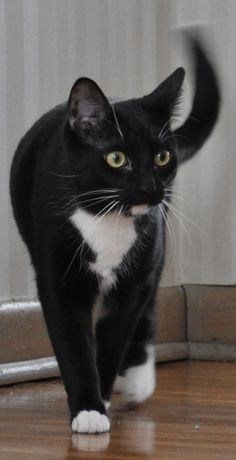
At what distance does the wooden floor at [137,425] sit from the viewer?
1.57 m

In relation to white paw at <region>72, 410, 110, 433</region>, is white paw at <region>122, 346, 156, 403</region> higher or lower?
lower

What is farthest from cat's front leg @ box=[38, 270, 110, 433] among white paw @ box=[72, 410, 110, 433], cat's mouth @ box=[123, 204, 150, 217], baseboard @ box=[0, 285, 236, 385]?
baseboard @ box=[0, 285, 236, 385]

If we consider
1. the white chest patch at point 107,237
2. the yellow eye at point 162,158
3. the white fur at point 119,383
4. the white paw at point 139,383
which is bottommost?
the white fur at point 119,383

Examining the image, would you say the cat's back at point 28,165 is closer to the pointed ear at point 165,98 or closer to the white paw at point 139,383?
the pointed ear at point 165,98

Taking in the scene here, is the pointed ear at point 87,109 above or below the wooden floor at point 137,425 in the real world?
above

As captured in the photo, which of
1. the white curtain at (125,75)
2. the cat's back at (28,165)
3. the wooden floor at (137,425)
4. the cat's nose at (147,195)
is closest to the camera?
the wooden floor at (137,425)

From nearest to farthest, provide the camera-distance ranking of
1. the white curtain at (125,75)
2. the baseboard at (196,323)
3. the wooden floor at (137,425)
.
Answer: the wooden floor at (137,425) < the white curtain at (125,75) < the baseboard at (196,323)

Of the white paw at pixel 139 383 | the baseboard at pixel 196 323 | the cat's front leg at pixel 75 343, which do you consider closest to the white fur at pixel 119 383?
the white paw at pixel 139 383

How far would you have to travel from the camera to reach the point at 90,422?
173 cm

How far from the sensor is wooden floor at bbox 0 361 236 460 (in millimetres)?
1572

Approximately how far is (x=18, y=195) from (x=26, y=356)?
20.8 inches

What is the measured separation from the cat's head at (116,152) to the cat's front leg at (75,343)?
16 centimetres

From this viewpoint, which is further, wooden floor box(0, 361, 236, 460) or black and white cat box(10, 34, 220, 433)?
black and white cat box(10, 34, 220, 433)

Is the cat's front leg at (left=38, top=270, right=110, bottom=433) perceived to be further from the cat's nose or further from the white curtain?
the white curtain
